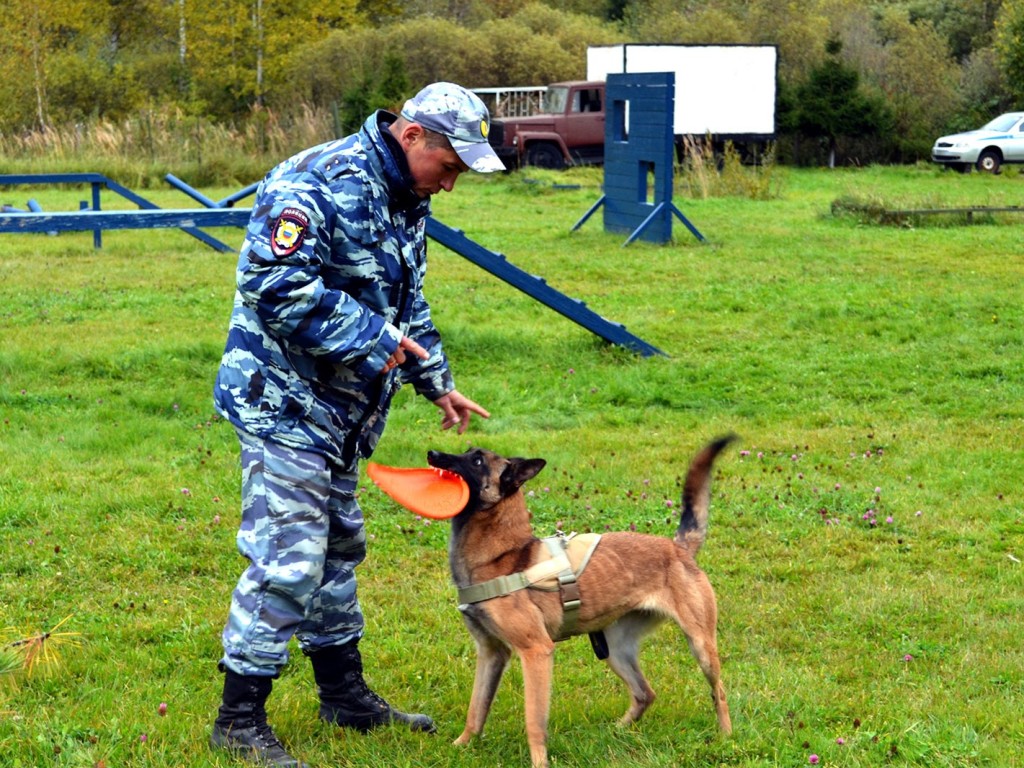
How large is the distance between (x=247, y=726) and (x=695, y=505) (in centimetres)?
170

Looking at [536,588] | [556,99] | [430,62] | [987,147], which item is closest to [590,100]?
[556,99]

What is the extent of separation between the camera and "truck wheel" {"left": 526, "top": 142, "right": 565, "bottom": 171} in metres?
30.9

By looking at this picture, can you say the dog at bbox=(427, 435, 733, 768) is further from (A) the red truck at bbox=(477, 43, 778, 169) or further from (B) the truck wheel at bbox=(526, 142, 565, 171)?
(B) the truck wheel at bbox=(526, 142, 565, 171)

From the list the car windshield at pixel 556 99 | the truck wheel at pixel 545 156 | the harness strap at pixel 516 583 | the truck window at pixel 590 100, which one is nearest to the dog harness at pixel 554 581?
the harness strap at pixel 516 583

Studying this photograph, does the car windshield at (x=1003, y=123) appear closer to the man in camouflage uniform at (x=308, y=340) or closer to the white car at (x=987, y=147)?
the white car at (x=987, y=147)

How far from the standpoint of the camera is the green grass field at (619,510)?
4.16 metres

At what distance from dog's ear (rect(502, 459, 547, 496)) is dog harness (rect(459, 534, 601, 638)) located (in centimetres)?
25

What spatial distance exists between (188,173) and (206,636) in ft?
75.5

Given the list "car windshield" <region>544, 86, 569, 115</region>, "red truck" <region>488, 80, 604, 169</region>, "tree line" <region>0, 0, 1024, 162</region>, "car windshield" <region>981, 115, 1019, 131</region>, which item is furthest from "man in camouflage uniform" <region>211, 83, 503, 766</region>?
"car windshield" <region>981, 115, 1019, 131</region>

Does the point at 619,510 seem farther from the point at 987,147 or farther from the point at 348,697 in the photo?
the point at 987,147

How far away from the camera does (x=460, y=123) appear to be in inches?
A: 144

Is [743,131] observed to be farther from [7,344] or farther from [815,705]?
[815,705]

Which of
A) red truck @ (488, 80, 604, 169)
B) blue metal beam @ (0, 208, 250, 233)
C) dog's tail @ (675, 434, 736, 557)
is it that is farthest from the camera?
red truck @ (488, 80, 604, 169)

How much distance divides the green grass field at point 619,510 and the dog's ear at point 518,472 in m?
0.88
